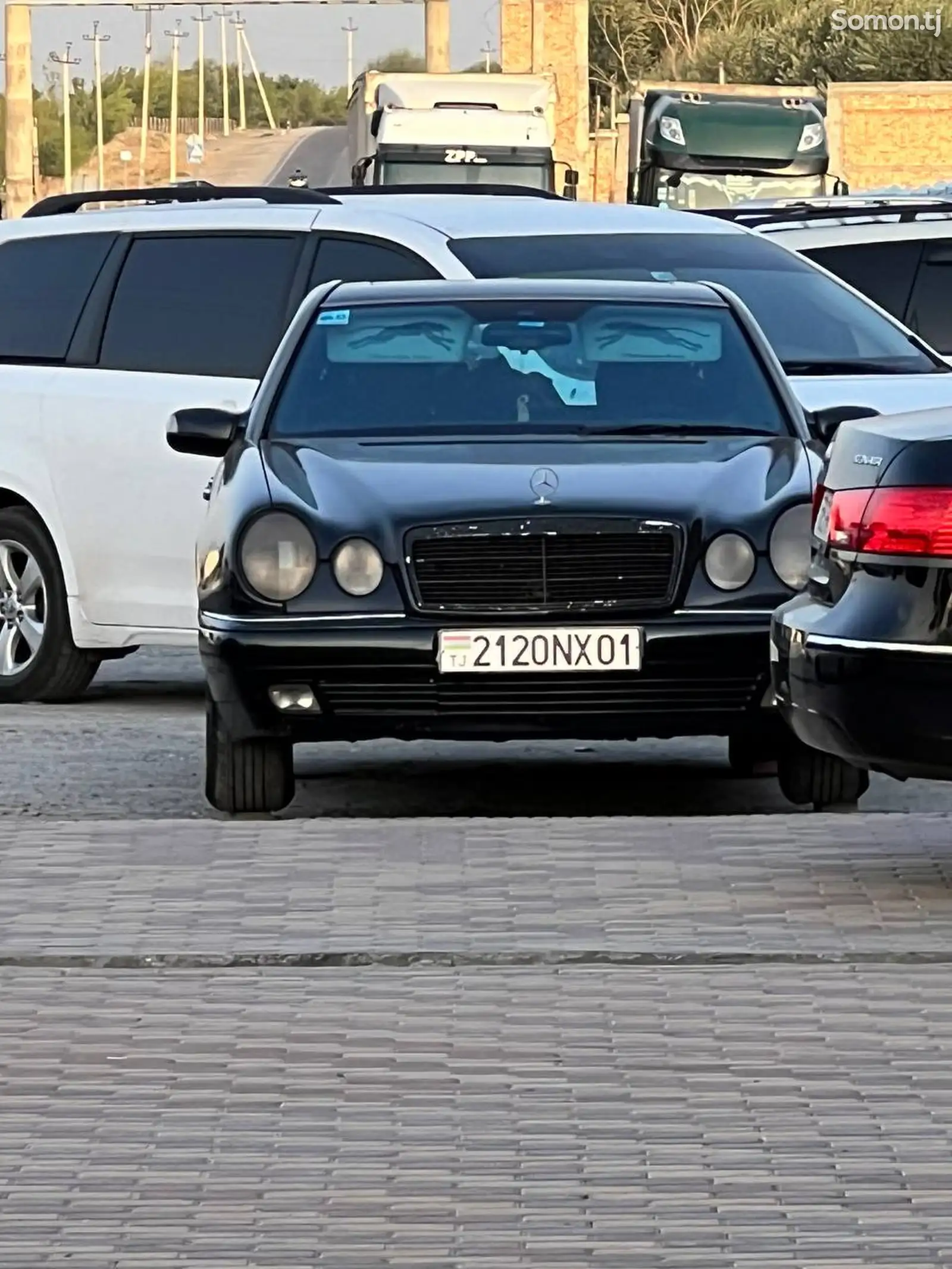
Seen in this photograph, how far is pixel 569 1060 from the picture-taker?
593 cm

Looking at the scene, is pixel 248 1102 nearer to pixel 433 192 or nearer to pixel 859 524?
pixel 859 524

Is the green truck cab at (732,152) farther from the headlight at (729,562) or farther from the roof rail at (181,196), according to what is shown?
the headlight at (729,562)

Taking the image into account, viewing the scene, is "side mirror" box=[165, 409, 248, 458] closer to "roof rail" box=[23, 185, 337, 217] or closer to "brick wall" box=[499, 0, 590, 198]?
"roof rail" box=[23, 185, 337, 217]

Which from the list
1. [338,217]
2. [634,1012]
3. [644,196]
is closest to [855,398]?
[338,217]

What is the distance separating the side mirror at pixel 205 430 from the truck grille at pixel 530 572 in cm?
150

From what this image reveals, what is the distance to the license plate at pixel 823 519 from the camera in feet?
24.4

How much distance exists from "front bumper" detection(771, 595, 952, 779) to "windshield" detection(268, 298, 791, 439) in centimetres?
229

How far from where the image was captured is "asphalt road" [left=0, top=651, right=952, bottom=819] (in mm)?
9711

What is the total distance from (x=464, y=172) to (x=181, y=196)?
22.9 m

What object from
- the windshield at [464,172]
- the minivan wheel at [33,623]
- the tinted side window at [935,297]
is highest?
the tinted side window at [935,297]

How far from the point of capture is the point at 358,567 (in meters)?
8.68

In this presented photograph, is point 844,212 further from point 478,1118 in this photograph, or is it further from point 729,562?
point 478,1118
